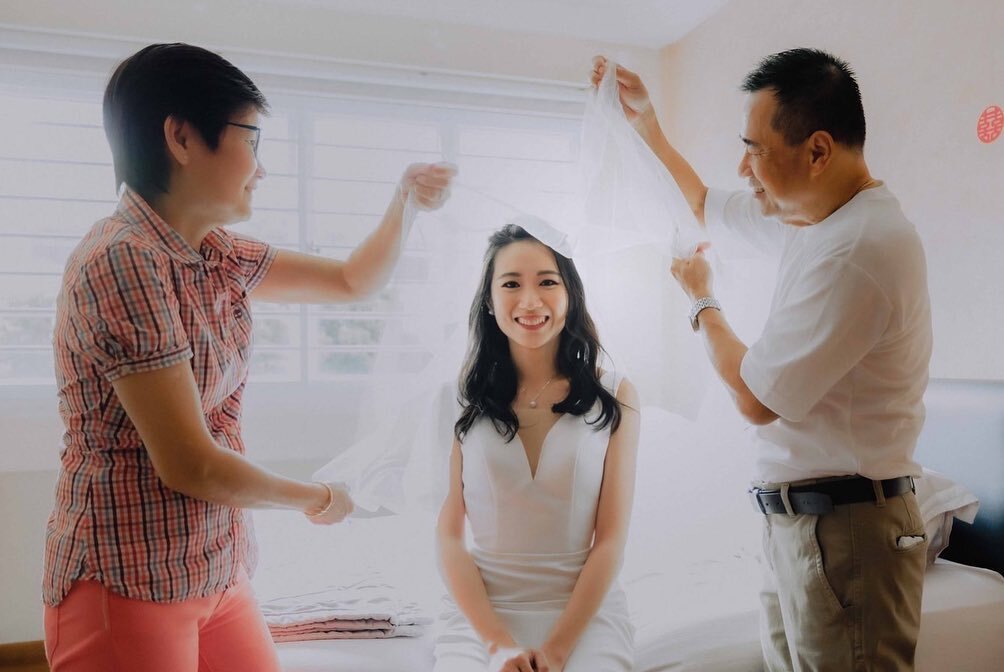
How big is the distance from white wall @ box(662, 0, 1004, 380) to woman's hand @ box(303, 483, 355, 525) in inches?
70.8

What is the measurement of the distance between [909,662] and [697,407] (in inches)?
34.0

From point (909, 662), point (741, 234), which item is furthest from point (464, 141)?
point (909, 662)

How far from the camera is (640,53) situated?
12.0ft

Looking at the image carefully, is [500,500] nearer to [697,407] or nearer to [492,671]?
[492,671]

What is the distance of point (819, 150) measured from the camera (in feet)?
4.54

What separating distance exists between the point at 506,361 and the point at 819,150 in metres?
0.96

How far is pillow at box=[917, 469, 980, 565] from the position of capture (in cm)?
190

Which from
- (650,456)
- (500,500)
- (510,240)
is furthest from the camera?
(650,456)

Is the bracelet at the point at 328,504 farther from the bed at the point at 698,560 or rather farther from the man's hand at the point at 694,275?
the man's hand at the point at 694,275

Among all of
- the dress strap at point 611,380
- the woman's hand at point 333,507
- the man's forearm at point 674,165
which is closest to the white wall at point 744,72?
the man's forearm at point 674,165

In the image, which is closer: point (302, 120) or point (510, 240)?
point (510, 240)

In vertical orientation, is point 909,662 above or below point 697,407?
below

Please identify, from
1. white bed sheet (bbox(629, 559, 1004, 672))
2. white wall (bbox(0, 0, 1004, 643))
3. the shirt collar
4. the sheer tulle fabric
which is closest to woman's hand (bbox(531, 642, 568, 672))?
white bed sheet (bbox(629, 559, 1004, 672))

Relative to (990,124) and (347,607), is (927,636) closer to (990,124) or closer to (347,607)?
(990,124)
